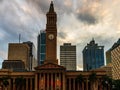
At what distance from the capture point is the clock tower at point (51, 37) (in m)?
173

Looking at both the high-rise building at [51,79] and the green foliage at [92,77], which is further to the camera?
the high-rise building at [51,79]

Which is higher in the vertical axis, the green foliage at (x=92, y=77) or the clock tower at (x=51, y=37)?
the clock tower at (x=51, y=37)

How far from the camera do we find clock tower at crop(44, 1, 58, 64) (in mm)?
173000

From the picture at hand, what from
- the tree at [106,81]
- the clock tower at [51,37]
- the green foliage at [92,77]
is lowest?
the tree at [106,81]

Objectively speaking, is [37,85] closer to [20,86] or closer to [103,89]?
[20,86]

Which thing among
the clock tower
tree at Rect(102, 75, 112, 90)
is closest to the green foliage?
tree at Rect(102, 75, 112, 90)

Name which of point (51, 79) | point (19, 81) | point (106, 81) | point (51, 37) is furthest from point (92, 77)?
point (19, 81)

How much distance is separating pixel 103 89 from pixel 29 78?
4065 cm

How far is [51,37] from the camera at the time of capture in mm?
176500

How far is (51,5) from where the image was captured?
7347 inches

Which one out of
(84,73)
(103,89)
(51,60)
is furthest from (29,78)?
(103,89)

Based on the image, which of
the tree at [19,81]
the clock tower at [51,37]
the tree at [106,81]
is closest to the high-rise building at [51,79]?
the clock tower at [51,37]

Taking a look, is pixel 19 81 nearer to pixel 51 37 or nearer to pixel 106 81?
pixel 51 37

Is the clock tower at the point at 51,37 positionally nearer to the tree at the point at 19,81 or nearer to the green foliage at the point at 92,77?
the tree at the point at 19,81
